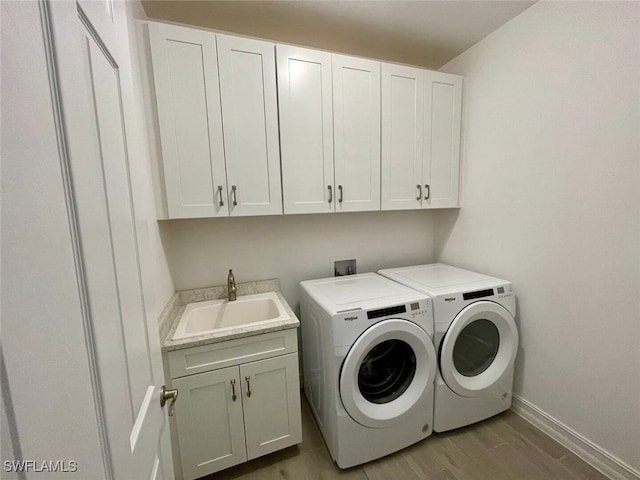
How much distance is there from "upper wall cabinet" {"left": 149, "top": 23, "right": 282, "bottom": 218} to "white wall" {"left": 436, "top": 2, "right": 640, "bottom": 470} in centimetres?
152

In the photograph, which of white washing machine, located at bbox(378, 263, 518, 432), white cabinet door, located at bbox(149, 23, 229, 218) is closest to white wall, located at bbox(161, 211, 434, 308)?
white cabinet door, located at bbox(149, 23, 229, 218)

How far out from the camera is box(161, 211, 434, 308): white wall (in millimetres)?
1778

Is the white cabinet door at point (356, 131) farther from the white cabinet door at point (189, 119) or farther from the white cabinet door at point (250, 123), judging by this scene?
the white cabinet door at point (189, 119)

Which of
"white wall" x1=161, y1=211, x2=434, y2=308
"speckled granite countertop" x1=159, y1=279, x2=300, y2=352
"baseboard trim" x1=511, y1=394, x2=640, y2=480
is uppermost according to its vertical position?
"white wall" x1=161, y1=211, x2=434, y2=308

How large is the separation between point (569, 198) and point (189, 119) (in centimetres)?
212

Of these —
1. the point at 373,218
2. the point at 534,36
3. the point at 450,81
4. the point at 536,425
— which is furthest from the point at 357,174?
the point at 536,425

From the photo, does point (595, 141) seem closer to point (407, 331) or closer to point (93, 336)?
point (407, 331)

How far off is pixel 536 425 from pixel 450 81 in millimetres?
2404

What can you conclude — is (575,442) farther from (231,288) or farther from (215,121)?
(215,121)

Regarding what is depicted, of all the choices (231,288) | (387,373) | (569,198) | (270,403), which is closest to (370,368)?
(387,373)

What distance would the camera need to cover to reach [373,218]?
7.31 ft

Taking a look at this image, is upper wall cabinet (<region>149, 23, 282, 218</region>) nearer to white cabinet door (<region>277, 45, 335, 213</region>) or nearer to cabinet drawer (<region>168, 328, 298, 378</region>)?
white cabinet door (<region>277, 45, 335, 213</region>)

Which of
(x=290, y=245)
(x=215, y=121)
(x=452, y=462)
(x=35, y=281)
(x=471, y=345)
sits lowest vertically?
(x=452, y=462)

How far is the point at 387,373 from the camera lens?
161 cm
